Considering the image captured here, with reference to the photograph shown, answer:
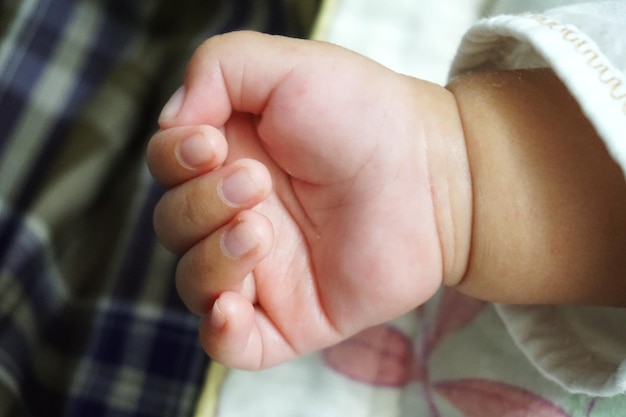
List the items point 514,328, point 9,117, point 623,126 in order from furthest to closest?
1. point 9,117
2. point 514,328
3. point 623,126

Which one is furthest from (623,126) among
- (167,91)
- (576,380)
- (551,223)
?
(167,91)

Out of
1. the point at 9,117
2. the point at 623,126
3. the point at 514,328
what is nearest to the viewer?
the point at 623,126

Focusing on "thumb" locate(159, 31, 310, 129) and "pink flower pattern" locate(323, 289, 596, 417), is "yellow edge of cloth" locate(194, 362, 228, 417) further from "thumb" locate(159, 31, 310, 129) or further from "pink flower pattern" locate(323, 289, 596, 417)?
"thumb" locate(159, 31, 310, 129)

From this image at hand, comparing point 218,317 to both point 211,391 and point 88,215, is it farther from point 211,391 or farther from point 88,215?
point 88,215

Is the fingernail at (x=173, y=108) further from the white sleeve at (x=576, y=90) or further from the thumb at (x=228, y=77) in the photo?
the white sleeve at (x=576, y=90)

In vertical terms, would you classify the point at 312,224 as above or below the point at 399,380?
above

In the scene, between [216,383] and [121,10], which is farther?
[121,10]

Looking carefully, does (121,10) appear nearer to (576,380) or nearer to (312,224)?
(312,224)

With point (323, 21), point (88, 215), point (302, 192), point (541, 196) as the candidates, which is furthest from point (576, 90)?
point (88, 215)
